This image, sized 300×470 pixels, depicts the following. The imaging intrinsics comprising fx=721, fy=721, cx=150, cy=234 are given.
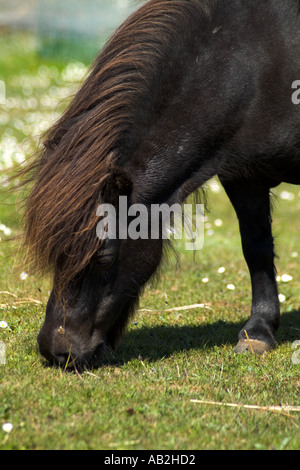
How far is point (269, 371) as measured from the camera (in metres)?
4.46

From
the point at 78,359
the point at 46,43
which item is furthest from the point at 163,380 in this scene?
the point at 46,43

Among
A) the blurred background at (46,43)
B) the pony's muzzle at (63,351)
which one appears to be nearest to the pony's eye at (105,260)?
the pony's muzzle at (63,351)

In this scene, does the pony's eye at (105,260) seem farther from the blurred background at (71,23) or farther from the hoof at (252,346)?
the blurred background at (71,23)

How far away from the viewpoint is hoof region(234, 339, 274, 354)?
4938 mm

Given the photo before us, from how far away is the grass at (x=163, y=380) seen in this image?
331 cm

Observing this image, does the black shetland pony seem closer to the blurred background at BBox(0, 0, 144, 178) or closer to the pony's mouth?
the pony's mouth

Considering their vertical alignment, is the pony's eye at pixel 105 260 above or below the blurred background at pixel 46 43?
below

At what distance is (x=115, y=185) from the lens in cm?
393

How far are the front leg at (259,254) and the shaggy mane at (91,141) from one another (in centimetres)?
136

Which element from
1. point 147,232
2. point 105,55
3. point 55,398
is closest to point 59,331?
point 55,398

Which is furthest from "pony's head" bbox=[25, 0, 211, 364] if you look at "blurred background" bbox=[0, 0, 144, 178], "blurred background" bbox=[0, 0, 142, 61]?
"blurred background" bbox=[0, 0, 142, 61]

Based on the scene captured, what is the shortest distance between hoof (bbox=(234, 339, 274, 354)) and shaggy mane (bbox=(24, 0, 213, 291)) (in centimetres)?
155

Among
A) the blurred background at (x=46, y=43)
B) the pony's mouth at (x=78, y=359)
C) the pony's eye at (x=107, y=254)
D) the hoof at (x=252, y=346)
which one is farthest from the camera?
the blurred background at (x=46, y=43)

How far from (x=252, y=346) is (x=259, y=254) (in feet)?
2.35
